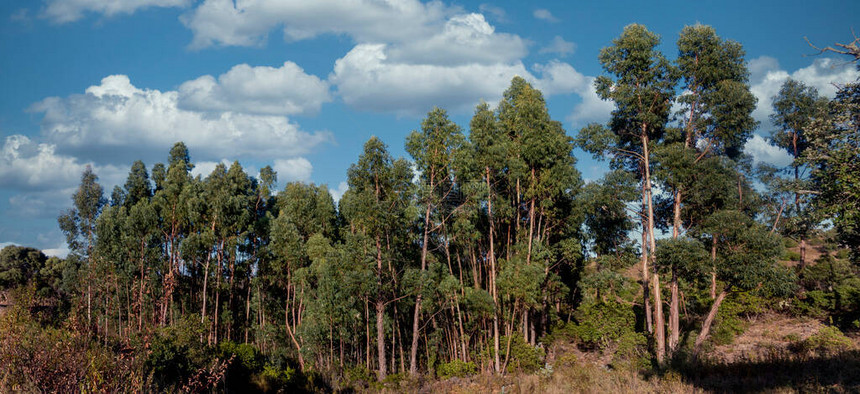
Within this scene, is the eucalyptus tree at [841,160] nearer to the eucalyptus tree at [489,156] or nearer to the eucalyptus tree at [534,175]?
the eucalyptus tree at [534,175]

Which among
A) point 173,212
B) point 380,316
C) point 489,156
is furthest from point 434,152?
point 173,212

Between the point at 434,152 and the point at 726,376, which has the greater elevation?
the point at 434,152

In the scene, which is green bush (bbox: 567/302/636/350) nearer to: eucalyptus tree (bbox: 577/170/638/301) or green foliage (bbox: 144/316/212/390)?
eucalyptus tree (bbox: 577/170/638/301)

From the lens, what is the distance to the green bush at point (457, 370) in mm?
23053

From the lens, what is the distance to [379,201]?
75.3ft

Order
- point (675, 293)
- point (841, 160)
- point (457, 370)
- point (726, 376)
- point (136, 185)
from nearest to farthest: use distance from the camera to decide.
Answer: point (841, 160) < point (726, 376) < point (675, 293) < point (457, 370) < point (136, 185)

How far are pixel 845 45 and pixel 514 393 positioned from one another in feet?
45.0

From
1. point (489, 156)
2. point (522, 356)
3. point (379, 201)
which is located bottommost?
point (522, 356)

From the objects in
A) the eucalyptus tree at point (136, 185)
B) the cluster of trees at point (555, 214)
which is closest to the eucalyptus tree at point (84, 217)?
the eucalyptus tree at point (136, 185)

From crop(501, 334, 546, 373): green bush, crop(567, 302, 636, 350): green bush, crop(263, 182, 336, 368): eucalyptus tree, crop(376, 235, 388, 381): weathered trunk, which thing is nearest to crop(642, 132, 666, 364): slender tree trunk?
crop(567, 302, 636, 350): green bush

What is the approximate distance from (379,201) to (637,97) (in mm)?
12109

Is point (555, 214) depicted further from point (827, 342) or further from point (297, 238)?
point (297, 238)

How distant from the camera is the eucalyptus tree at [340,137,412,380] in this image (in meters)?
22.7

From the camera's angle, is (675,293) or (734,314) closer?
(675,293)
